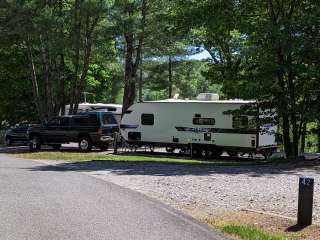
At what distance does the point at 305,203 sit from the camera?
927 centimetres

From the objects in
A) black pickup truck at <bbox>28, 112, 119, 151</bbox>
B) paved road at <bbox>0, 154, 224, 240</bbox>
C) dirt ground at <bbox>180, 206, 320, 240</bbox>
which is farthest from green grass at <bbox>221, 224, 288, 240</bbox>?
black pickup truck at <bbox>28, 112, 119, 151</bbox>

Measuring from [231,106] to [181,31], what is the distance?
6.25 meters

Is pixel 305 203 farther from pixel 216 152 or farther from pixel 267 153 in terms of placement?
pixel 216 152

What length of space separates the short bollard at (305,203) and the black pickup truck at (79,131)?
22.0 metres

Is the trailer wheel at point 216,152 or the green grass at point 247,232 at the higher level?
the trailer wheel at point 216,152

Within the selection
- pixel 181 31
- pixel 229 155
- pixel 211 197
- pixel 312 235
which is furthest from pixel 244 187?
pixel 229 155

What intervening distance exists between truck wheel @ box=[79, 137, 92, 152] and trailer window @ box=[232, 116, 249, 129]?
7734 millimetres

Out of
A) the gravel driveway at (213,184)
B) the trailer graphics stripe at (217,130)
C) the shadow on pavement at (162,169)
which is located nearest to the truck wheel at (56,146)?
the trailer graphics stripe at (217,130)

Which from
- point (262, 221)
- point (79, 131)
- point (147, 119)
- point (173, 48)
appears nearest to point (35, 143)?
point (79, 131)

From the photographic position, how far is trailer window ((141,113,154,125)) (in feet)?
107

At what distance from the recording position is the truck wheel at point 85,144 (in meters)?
31.1

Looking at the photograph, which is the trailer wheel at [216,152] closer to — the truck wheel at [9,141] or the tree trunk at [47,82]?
the tree trunk at [47,82]

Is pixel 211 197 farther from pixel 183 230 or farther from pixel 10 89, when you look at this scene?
pixel 10 89

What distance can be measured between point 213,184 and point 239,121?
47.5 feet
